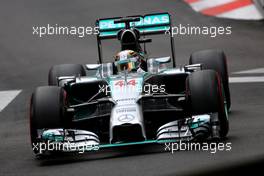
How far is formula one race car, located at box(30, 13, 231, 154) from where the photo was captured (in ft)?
21.3

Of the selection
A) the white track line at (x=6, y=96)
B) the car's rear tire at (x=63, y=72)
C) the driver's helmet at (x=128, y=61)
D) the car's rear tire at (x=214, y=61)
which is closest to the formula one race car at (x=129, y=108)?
the driver's helmet at (x=128, y=61)

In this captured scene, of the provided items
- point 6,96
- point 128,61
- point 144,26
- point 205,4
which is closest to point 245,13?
point 205,4

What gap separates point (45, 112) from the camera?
21.8ft

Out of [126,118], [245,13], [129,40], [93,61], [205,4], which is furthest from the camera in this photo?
[205,4]

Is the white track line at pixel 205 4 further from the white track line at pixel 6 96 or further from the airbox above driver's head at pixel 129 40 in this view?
the airbox above driver's head at pixel 129 40

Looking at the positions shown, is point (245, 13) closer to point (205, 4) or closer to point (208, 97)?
point (205, 4)

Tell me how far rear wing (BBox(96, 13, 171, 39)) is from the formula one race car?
3.81 feet

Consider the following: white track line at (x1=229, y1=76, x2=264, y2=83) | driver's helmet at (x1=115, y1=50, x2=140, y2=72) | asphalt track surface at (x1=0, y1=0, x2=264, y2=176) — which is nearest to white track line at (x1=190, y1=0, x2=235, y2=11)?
asphalt track surface at (x1=0, y1=0, x2=264, y2=176)

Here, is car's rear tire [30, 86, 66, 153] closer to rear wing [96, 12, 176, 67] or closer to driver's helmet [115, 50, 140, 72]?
driver's helmet [115, 50, 140, 72]

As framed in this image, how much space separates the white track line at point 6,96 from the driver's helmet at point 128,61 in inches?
157

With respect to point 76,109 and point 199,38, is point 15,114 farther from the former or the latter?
point 199,38

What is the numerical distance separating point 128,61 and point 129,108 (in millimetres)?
1644

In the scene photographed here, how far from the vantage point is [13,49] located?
57.3ft

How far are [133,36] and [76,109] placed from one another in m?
1.71
